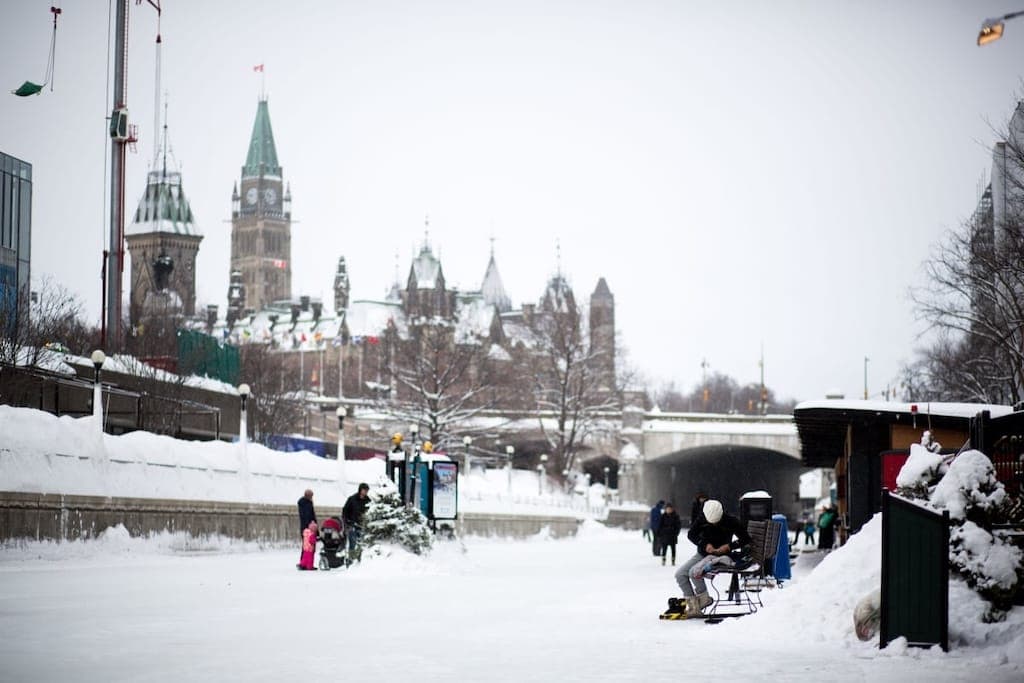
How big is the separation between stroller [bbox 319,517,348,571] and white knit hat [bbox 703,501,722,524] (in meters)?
11.2

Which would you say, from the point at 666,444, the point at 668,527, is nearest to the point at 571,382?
the point at 666,444

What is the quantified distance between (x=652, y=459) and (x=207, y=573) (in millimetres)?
69579

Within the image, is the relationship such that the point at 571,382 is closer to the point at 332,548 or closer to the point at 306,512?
the point at 306,512

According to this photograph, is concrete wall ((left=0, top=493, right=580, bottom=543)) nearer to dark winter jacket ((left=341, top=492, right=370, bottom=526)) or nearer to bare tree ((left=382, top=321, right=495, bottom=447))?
dark winter jacket ((left=341, top=492, right=370, bottom=526))

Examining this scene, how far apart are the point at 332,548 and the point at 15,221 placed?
94.5 ft

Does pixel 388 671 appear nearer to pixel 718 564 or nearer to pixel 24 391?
pixel 718 564

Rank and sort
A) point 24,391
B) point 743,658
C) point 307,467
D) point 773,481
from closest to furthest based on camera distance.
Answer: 1. point 743,658
2. point 24,391
3. point 307,467
4. point 773,481

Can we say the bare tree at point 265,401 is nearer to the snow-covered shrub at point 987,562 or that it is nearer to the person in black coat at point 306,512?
the person in black coat at point 306,512

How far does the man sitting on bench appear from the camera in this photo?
15523 mm

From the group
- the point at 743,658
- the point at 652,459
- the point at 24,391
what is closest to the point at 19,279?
the point at 24,391

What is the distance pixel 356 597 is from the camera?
1914 cm

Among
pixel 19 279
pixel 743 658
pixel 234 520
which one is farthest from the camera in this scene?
pixel 19 279

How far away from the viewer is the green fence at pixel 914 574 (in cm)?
1173

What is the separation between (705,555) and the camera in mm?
15664
